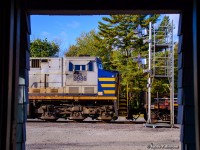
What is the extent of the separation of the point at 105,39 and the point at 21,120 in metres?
28.6

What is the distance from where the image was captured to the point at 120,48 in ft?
101

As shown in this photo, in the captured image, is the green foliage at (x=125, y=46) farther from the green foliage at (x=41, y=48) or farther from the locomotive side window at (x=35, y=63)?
the locomotive side window at (x=35, y=63)

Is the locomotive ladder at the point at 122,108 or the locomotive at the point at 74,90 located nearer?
the locomotive at the point at 74,90

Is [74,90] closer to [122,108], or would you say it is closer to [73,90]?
[73,90]

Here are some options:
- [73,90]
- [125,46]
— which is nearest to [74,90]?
[73,90]

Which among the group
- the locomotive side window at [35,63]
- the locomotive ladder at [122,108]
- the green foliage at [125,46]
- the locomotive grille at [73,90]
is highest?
the green foliage at [125,46]

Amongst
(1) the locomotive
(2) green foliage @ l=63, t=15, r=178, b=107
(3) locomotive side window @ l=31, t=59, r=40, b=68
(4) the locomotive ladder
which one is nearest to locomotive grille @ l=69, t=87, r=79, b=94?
(1) the locomotive

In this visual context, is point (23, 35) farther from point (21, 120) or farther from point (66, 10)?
point (21, 120)

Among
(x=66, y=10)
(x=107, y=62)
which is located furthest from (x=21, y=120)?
(x=107, y=62)

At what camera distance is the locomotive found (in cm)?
1773

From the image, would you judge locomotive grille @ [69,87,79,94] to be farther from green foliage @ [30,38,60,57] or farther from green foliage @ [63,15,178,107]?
green foliage @ [30,38,60,57]

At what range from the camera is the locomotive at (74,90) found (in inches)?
698

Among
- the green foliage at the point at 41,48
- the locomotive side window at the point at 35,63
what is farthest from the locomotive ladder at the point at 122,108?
the green foliage at the point at 41,48

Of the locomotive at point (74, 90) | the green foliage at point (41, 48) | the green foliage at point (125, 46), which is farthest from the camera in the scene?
the green foliage at point (41, 48)
